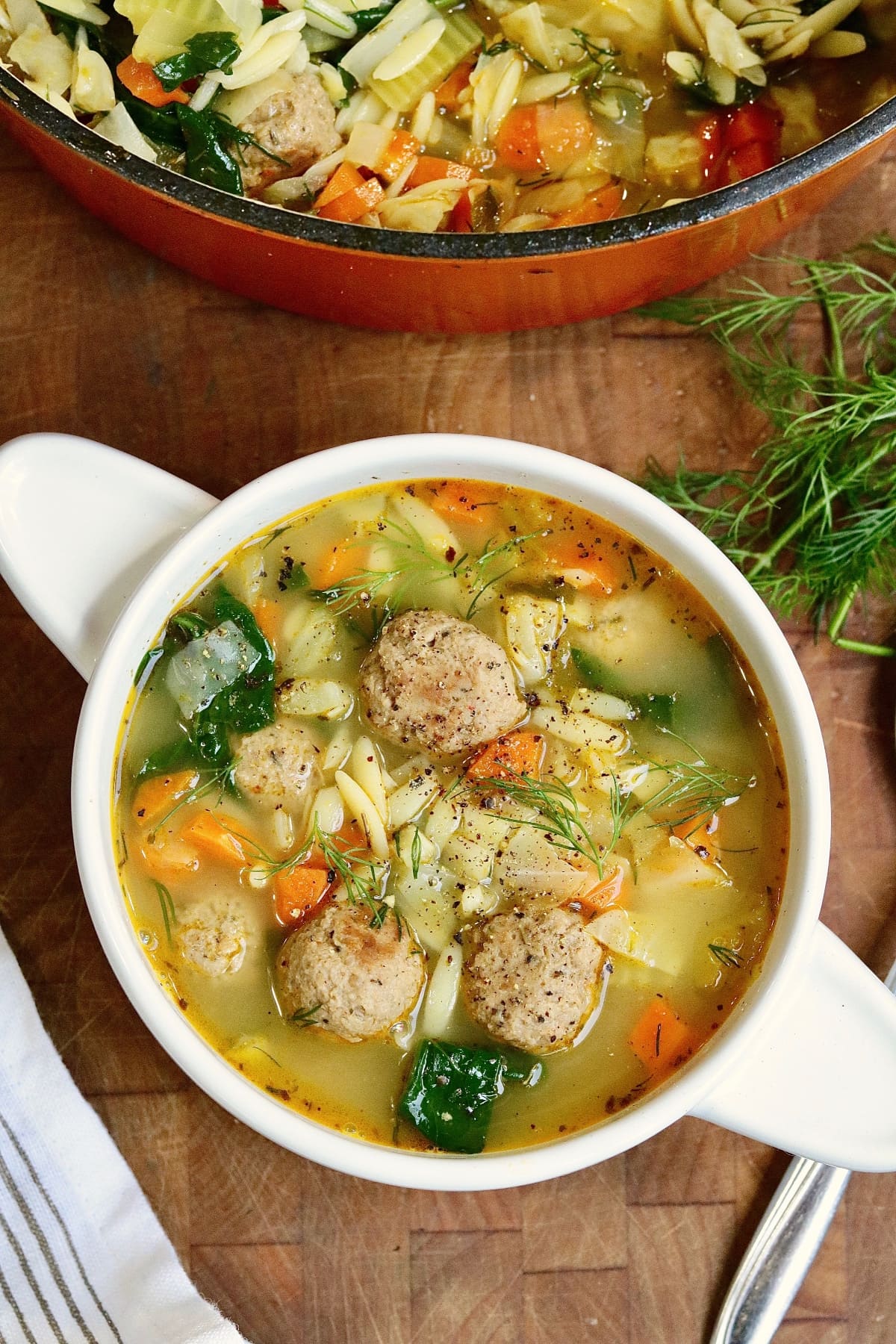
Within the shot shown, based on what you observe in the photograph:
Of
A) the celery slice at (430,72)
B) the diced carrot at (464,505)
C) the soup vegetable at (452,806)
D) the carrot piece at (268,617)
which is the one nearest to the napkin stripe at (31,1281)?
the soup vegetable at (452,806)

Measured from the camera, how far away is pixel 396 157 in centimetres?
243

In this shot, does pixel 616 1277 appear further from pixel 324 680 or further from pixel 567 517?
pixel 567 517

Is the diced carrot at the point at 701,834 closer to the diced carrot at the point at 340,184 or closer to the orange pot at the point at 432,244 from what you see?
the orange pot at the point at 432,244

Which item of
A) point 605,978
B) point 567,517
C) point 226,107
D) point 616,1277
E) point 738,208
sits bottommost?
point 616,1277

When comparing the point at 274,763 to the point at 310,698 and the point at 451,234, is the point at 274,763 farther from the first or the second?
the point at 451,234

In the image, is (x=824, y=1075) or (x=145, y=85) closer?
(x=824, y=1075)

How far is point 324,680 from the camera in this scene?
7.23ft

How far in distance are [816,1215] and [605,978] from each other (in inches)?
33.7

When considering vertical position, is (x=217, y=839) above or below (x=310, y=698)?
below

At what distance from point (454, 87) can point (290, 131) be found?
14.3 inches

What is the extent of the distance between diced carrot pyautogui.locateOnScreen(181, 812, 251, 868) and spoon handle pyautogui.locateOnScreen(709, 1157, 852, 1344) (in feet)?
4.40

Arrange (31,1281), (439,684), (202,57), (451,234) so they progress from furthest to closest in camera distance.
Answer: (31,1281) < (202,57) < (439,684) < (451,234)

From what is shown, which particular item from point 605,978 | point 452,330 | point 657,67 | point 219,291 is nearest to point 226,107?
point 219,291

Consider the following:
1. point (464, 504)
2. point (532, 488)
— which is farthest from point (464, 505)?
point (532, 488)
